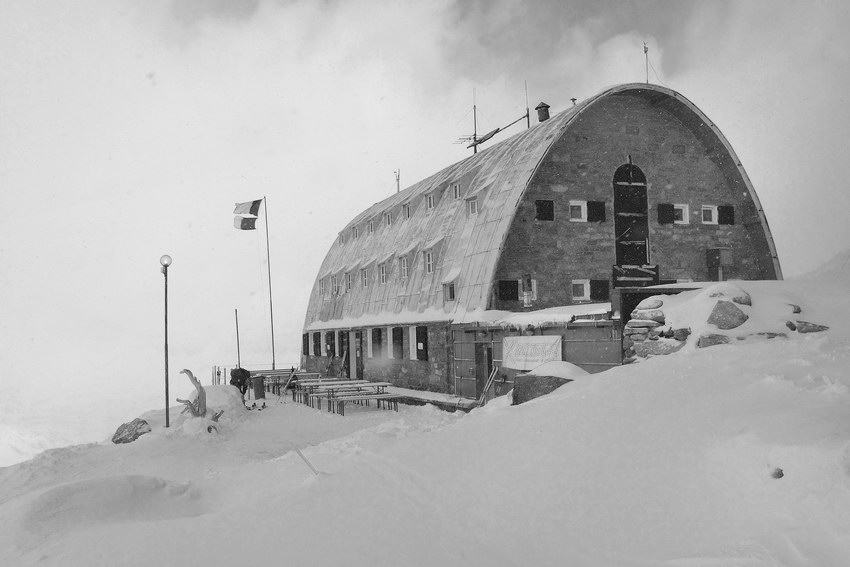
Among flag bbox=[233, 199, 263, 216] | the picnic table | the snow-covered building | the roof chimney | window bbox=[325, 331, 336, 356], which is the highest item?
the roof chimney

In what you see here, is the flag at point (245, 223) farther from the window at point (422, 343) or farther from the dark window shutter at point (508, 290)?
the dark window shutter at point (508, 290)

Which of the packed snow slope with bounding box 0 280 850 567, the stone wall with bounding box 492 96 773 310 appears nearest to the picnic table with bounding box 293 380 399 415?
the stone wall with bounding box 492 96 773 310

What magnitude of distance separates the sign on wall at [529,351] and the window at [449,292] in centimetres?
450

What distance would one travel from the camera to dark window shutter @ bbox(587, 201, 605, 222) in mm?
23198

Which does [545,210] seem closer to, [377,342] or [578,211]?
[578,211]

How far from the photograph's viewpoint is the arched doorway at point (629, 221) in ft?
76.8

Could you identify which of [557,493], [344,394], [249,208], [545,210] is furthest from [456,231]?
[557,493]

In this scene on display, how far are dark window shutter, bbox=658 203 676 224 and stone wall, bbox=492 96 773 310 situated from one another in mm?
153

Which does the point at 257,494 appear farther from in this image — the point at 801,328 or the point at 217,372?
the point at 217,372

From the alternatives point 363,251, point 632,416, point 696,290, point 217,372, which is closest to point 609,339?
point 696,290

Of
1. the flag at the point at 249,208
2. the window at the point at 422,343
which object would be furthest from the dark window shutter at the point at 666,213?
Answer: the flag at the point at 249,208

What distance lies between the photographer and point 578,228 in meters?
23.0

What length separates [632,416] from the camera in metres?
7.48

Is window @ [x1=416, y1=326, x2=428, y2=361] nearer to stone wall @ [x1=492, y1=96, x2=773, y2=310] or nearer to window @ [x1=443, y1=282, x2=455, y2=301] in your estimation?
window @ [x1=443, y1=282, x2=455, y2=301]
